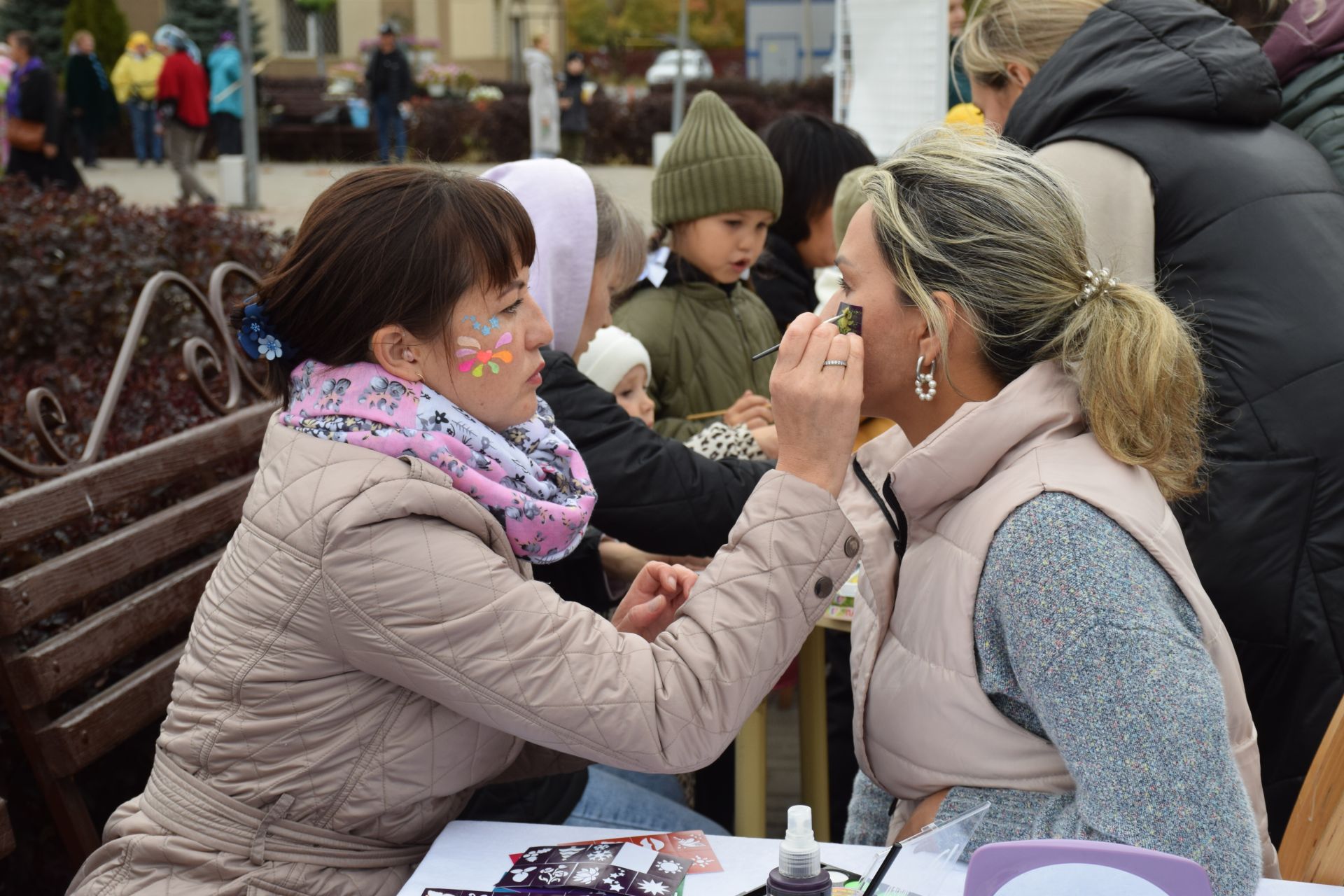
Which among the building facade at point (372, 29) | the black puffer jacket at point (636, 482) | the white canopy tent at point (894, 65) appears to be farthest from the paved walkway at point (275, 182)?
the building facade at point (372, 29)

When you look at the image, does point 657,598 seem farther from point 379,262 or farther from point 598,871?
point 379,262

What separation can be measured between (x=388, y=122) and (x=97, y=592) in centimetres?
1802

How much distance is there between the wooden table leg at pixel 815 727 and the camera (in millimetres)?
3100

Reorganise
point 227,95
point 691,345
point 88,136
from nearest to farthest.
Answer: point 691,345, point 227,95, point 88,136

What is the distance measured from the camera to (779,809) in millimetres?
4098

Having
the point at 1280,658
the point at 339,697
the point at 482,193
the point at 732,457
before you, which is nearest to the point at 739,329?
the point at 732,457

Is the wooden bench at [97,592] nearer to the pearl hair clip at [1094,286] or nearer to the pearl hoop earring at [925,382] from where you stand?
the pearl hoop earring at [925,382]

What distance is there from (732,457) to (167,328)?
2979 millimetres

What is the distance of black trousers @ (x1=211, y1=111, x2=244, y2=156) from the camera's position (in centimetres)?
1733

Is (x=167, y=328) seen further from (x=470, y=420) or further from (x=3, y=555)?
(x=470, y=420)

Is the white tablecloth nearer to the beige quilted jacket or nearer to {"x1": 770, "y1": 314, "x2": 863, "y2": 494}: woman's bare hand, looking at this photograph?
the beige quilted jacket

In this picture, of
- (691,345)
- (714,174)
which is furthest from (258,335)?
(714,174)

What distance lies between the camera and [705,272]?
3984 millimetres

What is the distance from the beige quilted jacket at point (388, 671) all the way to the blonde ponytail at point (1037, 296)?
365 millimetres
